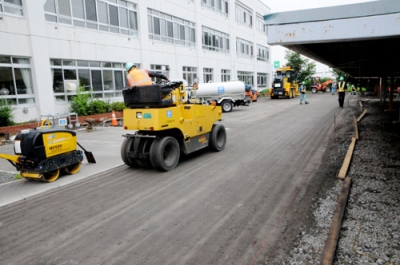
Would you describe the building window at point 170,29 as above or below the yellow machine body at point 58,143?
above

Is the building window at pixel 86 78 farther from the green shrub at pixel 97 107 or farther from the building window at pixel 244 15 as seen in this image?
the building window at pixel 244 15

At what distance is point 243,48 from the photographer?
40094 mm

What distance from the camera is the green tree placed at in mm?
49625

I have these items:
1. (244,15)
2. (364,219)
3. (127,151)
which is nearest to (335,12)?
(364,219)

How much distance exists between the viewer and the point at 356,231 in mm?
3906

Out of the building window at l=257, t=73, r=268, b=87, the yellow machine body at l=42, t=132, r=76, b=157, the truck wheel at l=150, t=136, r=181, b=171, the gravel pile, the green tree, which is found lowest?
the gravel pile

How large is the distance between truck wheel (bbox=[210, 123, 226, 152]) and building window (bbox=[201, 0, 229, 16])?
24.0m

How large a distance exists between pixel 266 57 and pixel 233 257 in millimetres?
49790

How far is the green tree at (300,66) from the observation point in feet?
163

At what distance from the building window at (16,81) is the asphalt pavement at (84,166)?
11.5 ft

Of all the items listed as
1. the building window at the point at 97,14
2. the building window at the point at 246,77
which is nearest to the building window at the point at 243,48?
the building window at the point at 246,77

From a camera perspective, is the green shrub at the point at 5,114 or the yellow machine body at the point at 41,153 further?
the green shrub at the point at 5,114

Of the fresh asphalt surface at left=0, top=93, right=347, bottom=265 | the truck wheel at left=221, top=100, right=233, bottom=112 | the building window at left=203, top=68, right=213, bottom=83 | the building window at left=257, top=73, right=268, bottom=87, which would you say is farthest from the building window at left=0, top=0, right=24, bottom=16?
the building window at left=257, top=73, right=268, bottom=87

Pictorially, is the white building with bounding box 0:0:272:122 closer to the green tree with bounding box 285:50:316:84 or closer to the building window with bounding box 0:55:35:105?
the building window with bounding box 0:55:35:105
